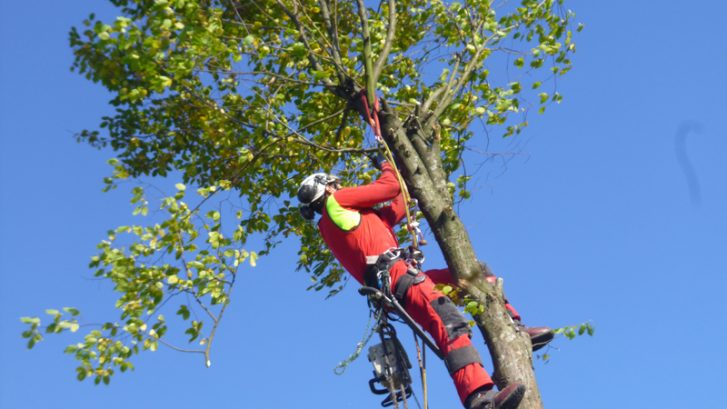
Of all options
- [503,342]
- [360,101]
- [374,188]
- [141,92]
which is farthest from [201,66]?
[503,342]

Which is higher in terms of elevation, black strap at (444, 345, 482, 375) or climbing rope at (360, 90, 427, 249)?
climbing rope at (360, 90, 427, 249)

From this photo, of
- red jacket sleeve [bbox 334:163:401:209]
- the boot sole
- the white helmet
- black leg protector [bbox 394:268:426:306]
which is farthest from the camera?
the white helmet

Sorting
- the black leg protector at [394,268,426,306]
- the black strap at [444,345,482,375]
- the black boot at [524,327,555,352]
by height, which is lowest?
the black strap at [444,345,482,375]

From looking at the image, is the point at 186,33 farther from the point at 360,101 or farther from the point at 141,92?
the point at 360,101

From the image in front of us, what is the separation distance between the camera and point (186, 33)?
7.34 metres

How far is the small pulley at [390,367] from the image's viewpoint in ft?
23.0

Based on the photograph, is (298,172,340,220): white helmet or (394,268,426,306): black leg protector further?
(298,172,340,220): white helmet

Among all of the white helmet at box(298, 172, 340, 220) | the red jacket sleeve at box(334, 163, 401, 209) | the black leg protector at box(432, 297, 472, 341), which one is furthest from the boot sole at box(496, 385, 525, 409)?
the white helmet at box(298, 172, 340, 220)

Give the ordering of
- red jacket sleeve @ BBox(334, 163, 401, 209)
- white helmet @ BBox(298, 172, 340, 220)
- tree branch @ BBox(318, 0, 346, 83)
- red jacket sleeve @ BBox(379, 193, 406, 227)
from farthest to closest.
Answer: tree branch @ BBox(318, 0, 346, 83) → red jacket sleeve @ BBox(379, 193, 406, 227) → white helmet @ BBox(298, 172, 340, 220) → red jacket sleeve @ BBox(334, 163, 401, 209)

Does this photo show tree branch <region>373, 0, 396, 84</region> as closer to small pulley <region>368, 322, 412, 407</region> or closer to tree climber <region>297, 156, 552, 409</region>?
tree climber <region>297, 156, 552, 409</region>

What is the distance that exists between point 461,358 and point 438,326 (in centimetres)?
29

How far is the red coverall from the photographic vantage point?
259 inches

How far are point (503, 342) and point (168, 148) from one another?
17.2 feet

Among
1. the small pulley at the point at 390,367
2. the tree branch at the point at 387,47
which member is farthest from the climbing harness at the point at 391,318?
the tree branch at the point at 387,47
